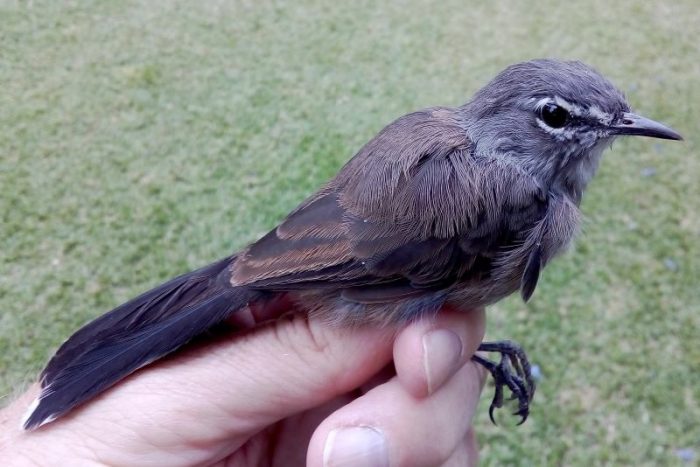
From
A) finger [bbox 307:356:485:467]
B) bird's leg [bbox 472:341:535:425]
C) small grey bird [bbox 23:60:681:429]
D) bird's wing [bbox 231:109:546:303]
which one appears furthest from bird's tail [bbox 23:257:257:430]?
bird's leg [bbox 472:341:535:425]

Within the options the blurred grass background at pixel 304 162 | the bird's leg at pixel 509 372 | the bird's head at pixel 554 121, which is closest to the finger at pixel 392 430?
the bird's leg at pixel 509 372

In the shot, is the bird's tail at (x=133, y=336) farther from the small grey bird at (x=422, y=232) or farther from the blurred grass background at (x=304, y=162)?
the blurred grass background at (x=304, y=162)

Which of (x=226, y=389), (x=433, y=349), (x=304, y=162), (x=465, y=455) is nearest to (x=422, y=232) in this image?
(x=433, y=349)

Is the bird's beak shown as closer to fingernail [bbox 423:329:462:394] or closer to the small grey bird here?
the small grey bird

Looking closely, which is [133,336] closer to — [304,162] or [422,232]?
[422,232]

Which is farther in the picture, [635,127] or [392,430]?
[635,127]

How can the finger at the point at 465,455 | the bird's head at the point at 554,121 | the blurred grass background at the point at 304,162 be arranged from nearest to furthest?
1. the bird's head at the point at 554,121
2. the finger at the point at 465,455
3. the blurred grass background at the point at 304,162

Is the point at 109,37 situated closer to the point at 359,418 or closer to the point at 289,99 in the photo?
the point at 289,99

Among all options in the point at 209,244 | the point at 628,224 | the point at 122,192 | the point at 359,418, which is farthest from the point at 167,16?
the point at 359,418
